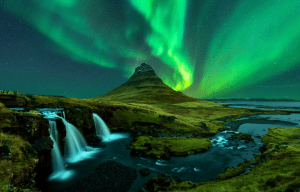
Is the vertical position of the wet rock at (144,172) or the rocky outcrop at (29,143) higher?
the rocky outcrop at (29,143)

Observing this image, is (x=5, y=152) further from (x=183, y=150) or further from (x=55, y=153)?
(x=183, y=150)

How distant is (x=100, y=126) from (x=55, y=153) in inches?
808

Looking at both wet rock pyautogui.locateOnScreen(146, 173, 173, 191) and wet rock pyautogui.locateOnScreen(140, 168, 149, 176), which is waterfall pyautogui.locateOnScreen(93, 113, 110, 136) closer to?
wet rock pyautogui.locateOnScreen(140, 168, 149, 176)

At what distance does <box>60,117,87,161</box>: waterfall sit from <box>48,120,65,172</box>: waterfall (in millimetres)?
3109

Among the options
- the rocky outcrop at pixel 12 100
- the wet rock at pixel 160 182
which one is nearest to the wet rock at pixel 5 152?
the wet rock at pixel 160 182

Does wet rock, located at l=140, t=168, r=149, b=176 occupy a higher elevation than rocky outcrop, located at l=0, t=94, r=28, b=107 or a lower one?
lower

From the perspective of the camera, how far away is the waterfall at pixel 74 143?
93.7 feet

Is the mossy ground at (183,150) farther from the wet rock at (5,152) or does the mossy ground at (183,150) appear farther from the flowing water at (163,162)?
the flowing water at (163,162)

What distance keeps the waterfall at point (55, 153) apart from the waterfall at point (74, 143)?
311 cm

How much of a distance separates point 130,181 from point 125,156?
9.01 m

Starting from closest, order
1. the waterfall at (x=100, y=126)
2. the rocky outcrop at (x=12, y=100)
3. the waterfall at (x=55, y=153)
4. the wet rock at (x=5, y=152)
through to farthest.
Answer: the wet rock at (x=5, y=152), the waterfall at (x=55, y=153), the rocky outcrop at (x=12, y=100), the waterfall at (x=100, y=126)

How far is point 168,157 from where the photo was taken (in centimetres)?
2811

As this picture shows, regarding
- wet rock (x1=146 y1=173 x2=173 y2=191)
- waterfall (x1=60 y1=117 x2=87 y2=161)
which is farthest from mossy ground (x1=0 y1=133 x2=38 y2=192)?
wet rock (x1=146 y1=173 x2=173 y2=191)

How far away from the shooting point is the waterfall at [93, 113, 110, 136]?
43.8 meters
